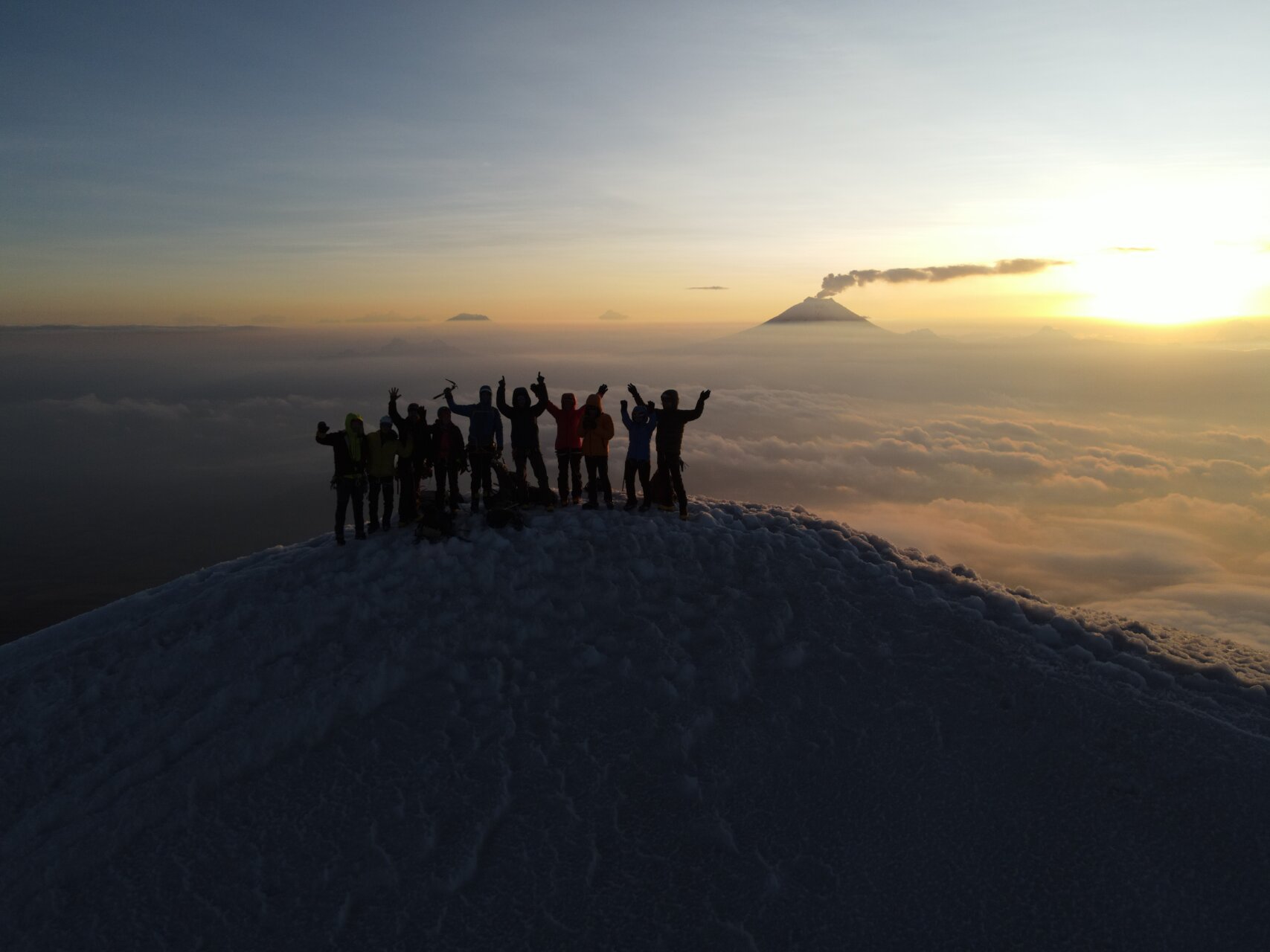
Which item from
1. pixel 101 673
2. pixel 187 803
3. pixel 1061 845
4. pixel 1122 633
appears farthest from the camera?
pixel 1122 633


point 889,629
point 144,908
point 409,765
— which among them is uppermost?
point 889,629

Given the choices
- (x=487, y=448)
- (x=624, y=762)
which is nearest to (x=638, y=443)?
(x=487, y=448)

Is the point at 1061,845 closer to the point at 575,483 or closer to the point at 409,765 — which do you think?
the point at 409,765

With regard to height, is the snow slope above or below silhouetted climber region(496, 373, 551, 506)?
below

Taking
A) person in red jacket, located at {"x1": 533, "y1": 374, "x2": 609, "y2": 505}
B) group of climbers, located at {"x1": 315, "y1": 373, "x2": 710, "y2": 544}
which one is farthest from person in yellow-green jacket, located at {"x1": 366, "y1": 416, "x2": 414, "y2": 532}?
person in red jacket, located at {"x1": 533, "y1": 374, "x2": 609, "y2": 505}

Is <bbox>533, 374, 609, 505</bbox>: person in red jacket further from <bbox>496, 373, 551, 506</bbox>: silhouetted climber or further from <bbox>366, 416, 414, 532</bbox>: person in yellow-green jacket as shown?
<bbox>366, 416, 414, 532</bbox>: person in yellow-green jacket

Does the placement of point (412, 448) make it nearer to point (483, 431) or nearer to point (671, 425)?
point (483, 431)

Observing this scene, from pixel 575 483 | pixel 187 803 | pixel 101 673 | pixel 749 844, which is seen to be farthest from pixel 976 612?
pixel 101 673
